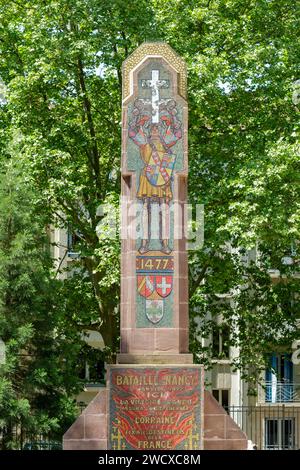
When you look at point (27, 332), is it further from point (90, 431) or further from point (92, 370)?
point (92, 370)

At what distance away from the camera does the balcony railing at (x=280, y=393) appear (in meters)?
38.6

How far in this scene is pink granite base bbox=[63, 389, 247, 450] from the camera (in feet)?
61.1

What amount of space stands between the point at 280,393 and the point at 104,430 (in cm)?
2101

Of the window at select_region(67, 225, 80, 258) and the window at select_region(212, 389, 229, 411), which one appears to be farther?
the window at select_region(212, 389, 229, 411)

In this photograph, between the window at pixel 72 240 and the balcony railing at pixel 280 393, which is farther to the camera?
the balcony railing at pixel 280 393

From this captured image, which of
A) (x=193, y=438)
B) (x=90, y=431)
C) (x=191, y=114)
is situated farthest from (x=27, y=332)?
(x=191, y=114)

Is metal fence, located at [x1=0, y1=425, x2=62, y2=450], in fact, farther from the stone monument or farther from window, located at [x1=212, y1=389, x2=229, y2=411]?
window, located at [x1=212, y1=389, x2=229, y2=411]

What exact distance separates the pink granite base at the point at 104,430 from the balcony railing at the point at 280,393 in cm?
2001

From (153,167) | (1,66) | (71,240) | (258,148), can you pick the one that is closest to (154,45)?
(153,167)

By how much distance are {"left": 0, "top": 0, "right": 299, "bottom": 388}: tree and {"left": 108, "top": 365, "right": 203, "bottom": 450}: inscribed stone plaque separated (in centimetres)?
678

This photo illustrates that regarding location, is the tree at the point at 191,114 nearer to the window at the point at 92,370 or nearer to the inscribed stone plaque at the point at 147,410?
the window at the point at 92,370

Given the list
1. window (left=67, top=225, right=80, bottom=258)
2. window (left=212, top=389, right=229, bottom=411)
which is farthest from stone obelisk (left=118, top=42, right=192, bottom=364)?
window (left=212, top=389, right=229, bottom=411)

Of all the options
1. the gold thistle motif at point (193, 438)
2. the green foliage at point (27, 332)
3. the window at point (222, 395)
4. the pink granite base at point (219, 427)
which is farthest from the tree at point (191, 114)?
the window at point (222, 395)
